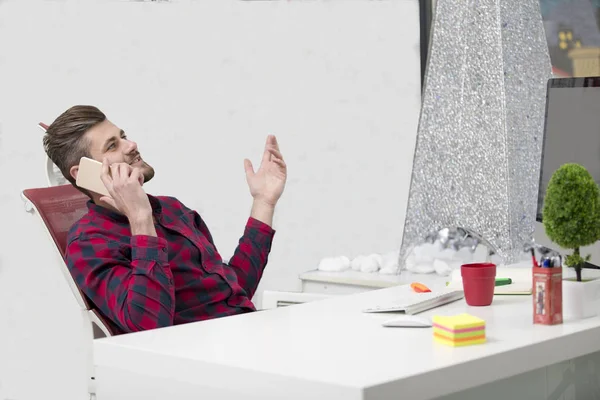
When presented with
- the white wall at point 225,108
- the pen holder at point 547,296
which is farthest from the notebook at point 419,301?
the white wall at point 225,108

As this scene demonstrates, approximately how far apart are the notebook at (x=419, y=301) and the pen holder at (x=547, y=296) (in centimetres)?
22

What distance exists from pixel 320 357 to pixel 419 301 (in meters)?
0.44

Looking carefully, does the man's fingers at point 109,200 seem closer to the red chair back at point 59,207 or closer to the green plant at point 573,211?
the red chair back at point 59,207

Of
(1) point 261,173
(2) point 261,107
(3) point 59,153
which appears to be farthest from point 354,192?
(3) point 59,153

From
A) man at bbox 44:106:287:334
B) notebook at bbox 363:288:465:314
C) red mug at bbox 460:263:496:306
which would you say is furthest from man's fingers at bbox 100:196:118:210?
red mug at bbox 460:263:496:306

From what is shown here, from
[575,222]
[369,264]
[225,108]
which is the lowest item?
[369,264]

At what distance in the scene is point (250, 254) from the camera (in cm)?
219

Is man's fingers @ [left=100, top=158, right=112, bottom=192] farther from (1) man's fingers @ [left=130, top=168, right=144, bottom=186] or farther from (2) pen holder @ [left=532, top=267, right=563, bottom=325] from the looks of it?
(2) pen holder @ [left=532, top=267, right=563, bottom=325]

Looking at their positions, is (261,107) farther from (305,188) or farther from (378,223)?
(378,223)

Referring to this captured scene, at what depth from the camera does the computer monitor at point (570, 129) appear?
1.83m

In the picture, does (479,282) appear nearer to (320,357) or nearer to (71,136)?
(320,357)

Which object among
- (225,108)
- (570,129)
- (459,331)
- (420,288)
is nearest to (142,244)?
(420,288)

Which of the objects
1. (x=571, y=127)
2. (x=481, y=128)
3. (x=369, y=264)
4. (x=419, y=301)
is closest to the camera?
(x=419, y=301)

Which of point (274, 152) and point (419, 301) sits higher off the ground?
point (274, 152)
